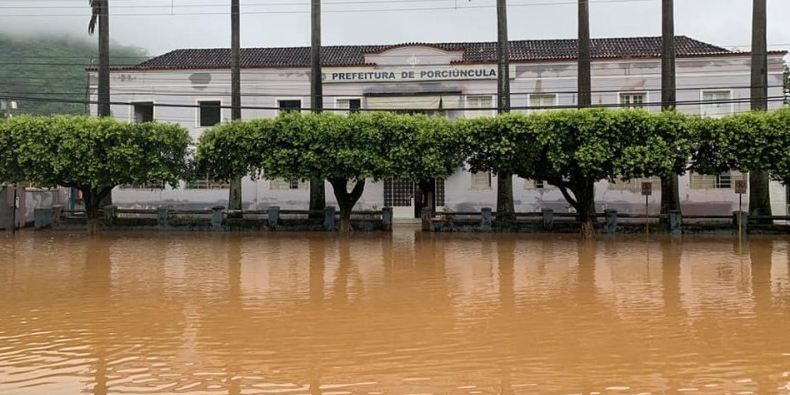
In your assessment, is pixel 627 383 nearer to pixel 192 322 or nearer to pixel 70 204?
pixel 192 322

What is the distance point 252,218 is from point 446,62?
450 inches

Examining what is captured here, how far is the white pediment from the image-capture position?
30.6 meters

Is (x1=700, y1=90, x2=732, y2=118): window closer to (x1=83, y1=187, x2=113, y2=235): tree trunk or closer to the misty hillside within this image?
(x1=83, y1=187, x2=113, y2=235): tree trunk

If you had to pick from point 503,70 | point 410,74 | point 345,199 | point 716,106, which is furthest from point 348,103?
point 716,106

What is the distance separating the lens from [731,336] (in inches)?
307

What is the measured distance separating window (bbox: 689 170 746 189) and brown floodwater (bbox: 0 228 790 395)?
14.0m

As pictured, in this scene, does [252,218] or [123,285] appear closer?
[123,285]

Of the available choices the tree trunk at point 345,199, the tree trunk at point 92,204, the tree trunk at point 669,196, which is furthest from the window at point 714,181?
the tree trunk at point 92,204

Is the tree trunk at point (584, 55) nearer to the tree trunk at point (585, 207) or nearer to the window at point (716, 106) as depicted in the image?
the tree trunk at point (585, 207)

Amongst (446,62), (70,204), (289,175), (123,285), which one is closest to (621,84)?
(446,62)

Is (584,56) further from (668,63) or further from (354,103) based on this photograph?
(354,103)

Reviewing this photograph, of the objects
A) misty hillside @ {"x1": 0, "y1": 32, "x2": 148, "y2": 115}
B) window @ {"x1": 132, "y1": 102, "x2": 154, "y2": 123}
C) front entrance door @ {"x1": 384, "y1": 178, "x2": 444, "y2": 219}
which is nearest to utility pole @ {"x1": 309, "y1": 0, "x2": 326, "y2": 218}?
front entrance door @ {"x1": 384, "y1": 178, "x2": 444, "y2": 219}

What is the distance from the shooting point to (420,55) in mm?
30625

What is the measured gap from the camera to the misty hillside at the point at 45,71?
4155 centimetres
